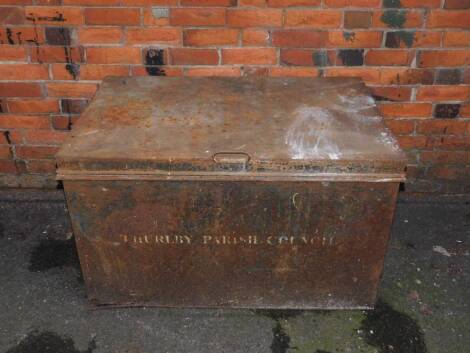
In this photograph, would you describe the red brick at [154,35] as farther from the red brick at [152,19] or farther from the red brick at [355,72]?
the red brick at [355,72]

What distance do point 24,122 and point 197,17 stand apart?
116cm

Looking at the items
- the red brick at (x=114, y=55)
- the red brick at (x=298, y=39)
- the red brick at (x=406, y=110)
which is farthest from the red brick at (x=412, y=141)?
the red brick at (x=114, y=55)

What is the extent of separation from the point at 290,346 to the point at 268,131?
0.91 m

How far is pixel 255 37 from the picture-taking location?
2.53 meters

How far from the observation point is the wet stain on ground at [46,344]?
2041mm

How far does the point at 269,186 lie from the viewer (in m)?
1.84

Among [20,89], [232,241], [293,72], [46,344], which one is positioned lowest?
[46,344]

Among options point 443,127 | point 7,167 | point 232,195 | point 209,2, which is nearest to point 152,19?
point 209,2

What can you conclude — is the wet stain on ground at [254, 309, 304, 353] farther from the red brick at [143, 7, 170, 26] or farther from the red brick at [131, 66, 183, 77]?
the red brick at [143, 7, 170, 26]

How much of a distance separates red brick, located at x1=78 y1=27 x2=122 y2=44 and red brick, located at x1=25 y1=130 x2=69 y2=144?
568 millimetres

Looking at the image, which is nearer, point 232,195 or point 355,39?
point 232,195

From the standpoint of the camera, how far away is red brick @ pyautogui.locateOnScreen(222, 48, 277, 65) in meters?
2.56

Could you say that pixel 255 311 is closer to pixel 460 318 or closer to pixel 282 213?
pixel 282 213

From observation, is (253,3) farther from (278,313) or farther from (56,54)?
(278,313)
